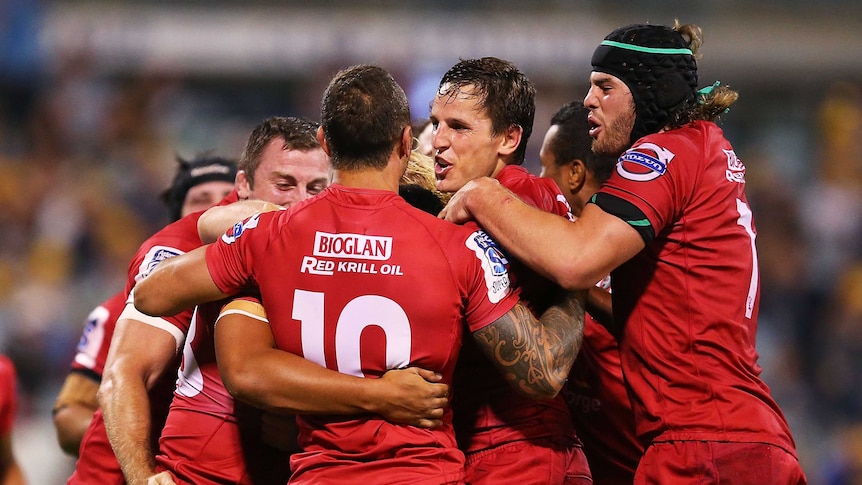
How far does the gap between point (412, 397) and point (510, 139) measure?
3.99ft

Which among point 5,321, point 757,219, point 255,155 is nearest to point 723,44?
point 757,219

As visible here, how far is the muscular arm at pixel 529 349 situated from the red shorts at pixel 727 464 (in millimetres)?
520

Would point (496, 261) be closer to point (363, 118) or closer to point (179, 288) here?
point (363, 118)

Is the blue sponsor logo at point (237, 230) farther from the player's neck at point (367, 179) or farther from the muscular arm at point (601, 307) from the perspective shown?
the muscular arm at point (601, 307)

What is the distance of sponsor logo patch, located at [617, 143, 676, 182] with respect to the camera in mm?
3867

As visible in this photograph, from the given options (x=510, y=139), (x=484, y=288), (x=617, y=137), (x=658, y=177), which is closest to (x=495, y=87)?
(x=510, y=139)

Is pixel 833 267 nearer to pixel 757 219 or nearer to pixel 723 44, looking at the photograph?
pixel 757 219

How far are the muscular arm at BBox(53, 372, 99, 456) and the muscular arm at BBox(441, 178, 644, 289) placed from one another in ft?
11.5

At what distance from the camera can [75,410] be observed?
6.37 metres

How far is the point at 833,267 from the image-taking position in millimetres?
13086

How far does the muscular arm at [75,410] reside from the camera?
20.7ft

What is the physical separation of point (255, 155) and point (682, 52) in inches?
83.9

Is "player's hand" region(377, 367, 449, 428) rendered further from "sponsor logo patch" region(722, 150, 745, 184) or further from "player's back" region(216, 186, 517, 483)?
"sponsor logo patch" region(722, 150, 745, 184)

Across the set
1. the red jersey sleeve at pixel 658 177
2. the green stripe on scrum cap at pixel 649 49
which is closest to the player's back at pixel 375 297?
the red jersey sleeve at pixel 658 177
